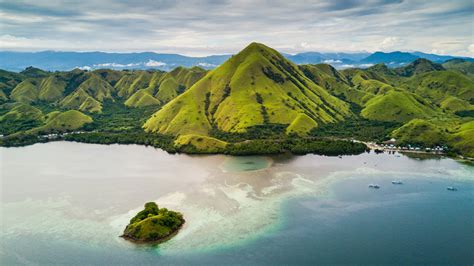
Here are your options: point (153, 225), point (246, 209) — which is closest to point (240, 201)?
point (246, 209)

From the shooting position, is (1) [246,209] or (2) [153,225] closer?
(2) [153,225]

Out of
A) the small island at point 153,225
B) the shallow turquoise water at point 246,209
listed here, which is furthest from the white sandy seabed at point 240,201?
the small island at point 153,225

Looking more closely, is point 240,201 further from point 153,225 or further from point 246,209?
point 153,225

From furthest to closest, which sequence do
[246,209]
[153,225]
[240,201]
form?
[240,201] → [246,209] → [153,225]

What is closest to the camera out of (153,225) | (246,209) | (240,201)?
(153,225)

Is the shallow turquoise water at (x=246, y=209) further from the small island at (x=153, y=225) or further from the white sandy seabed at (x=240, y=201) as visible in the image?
the small island at (x=153, y=225)

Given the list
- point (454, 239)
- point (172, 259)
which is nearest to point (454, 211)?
point (454, 239)

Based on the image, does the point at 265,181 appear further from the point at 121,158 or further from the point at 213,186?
the point at 121,158
